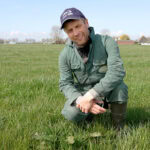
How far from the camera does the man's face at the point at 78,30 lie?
259 centimetres

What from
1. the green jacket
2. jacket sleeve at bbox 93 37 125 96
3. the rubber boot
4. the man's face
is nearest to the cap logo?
the man's face

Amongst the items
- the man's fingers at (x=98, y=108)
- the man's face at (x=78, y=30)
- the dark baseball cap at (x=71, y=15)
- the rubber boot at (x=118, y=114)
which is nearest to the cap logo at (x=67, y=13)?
the dark baseball cap at (x=71, y=15)

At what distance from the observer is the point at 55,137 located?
2.36 meters

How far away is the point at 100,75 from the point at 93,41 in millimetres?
450

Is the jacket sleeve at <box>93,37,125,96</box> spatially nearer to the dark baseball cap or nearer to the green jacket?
the green jacket

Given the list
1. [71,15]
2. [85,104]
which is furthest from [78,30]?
[85,104]

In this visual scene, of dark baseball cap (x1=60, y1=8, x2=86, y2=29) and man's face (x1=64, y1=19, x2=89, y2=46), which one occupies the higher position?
dark baseball cap (x1=60, y1=8, x2=86, y2=29)

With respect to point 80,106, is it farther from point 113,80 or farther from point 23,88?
point 23,88

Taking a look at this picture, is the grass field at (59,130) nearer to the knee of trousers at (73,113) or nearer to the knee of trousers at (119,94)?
the knee of trousers at (73,113)

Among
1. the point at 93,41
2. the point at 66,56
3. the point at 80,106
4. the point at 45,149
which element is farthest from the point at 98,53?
the point at 45,149

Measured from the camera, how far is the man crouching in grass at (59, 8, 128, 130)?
2463mm

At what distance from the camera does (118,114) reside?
275 centimetres

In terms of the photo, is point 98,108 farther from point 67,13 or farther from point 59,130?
point 67,13

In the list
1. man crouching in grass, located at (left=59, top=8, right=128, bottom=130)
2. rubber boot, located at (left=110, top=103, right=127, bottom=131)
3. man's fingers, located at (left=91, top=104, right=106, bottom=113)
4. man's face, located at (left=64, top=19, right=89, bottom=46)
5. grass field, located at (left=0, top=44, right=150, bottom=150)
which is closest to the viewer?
grass field, located at (left=0, top=44, right=150, bottom=150)
